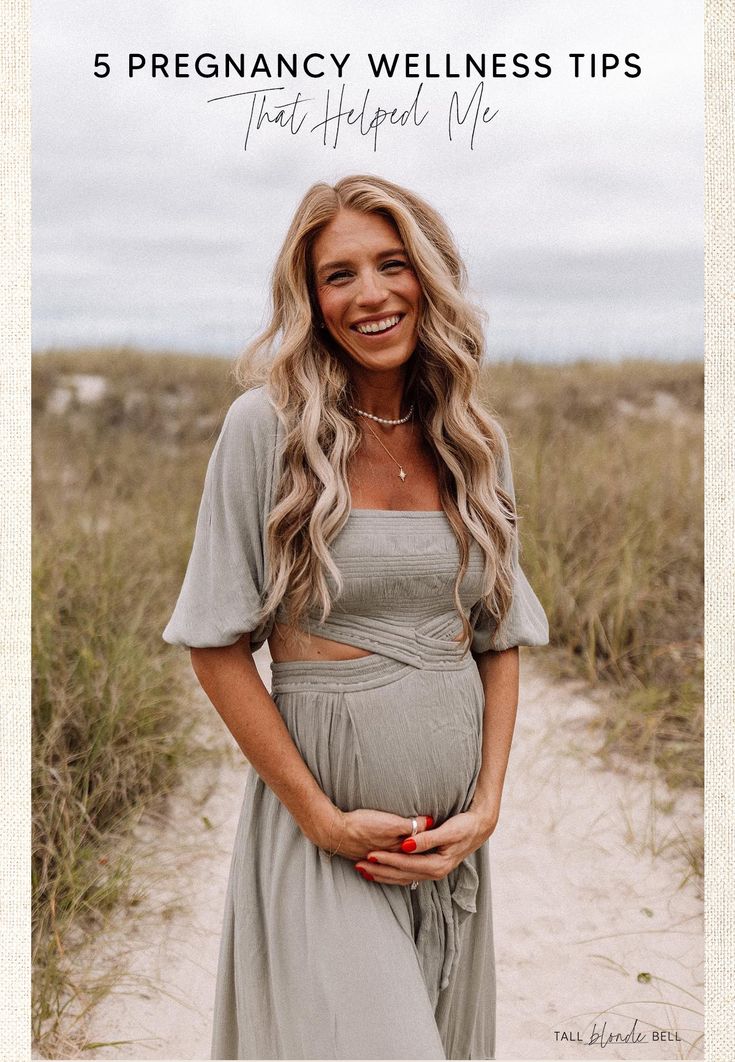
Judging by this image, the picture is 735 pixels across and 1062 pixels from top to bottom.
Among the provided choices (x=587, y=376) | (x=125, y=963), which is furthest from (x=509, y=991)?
(x=587, y=376)

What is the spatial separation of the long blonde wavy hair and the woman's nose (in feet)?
0.29

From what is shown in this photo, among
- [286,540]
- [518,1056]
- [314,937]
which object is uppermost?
[286,540]

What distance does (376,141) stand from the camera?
7.75 ft

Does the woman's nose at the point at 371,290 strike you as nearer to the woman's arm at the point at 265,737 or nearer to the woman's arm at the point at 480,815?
the woman's arm at the point at 265,737

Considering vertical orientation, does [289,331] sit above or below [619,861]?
above

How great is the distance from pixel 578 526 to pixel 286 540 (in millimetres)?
4029

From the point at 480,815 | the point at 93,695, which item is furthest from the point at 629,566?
the point at 480,815

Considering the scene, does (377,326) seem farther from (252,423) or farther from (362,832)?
(362,832)

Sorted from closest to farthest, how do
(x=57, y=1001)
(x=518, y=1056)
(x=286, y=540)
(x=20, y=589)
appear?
1. (x=286, y=540)
2. (x=20, y=589)
3. (x=57, y=1001)
4. (x=518, y=1056)

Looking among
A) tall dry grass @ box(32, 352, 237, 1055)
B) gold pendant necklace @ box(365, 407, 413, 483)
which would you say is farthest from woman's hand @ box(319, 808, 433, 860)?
tall dry grass @ box(32, 352, 237, 1055)

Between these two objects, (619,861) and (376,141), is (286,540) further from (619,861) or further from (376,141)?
(619,861)

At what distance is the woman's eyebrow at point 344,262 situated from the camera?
1.73 m

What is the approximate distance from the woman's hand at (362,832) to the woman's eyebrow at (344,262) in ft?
3.24

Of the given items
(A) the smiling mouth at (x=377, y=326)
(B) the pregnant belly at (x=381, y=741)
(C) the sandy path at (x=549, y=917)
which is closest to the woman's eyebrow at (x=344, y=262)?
(A) the smiling mouth at (x=377, y=326)
